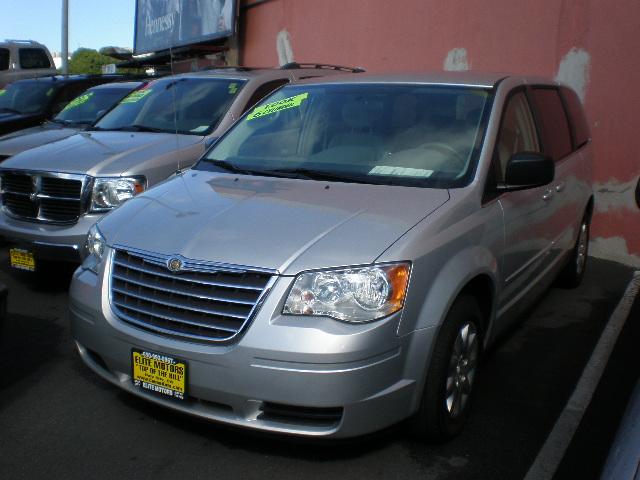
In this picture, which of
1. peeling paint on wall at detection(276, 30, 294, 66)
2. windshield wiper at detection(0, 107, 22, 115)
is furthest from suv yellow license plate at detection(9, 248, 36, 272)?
peeling paint on wall at detection(276, 30, 294, 66)

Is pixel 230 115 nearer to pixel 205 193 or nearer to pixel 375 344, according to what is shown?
pixel 205 193

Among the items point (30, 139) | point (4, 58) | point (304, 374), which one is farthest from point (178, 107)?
point (4, 58)

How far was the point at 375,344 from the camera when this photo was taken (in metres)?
3.07

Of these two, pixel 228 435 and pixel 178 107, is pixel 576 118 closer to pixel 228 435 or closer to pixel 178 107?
pixel 178 107

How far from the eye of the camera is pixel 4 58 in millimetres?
17031

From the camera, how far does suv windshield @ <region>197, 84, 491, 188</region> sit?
13.4 ft

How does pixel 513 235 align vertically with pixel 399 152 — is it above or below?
below

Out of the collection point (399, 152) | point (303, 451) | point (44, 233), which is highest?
point (399, 152)

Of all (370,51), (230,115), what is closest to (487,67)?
(370,51)

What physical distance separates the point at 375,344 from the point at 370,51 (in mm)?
7963

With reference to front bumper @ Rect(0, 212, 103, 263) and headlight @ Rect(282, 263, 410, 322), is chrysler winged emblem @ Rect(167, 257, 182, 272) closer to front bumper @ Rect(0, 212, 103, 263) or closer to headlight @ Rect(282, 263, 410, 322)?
headlight @ Rect(282, 263, 410, 322)

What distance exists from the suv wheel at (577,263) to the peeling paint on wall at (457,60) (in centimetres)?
291

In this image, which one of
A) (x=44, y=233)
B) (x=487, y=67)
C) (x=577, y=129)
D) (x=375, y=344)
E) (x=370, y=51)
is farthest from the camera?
(x=370, y=51)

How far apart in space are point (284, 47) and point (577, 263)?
7826mm
